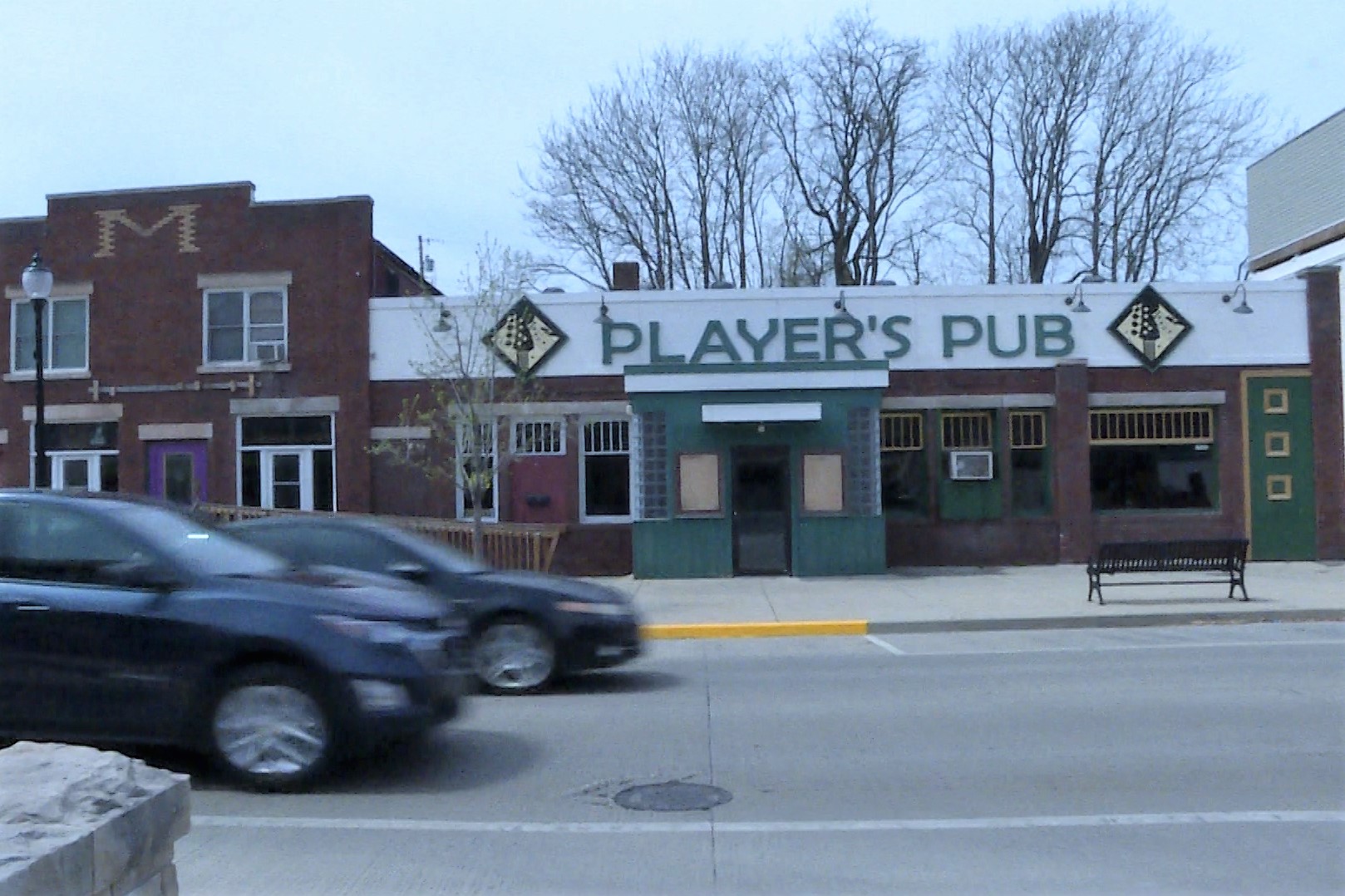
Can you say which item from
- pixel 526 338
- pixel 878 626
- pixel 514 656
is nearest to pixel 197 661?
pixel 514 656

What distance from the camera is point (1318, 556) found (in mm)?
22359

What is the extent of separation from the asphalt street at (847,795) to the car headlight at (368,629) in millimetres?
913

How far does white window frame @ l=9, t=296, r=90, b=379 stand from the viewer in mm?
23000

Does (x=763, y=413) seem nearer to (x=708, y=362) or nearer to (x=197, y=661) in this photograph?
(x=708, y=362)

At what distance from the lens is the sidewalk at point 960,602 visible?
15422mm

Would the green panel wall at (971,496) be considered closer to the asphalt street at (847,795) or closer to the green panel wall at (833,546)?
the green panel wall at (833,546)

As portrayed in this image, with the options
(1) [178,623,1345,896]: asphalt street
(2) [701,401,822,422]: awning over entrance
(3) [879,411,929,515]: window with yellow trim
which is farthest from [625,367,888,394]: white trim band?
(1) [178,623,1345,896]: asphalt street

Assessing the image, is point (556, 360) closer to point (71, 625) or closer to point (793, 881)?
point (71, 625)

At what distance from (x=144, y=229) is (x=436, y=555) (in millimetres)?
14740

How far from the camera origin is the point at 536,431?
22.4m

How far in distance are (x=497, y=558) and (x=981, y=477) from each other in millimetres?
8530

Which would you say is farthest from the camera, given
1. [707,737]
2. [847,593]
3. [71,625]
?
[847,593]

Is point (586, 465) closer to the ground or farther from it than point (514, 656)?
farther from it

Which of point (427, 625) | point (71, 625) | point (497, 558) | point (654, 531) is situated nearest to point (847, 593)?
point (654, 531)
